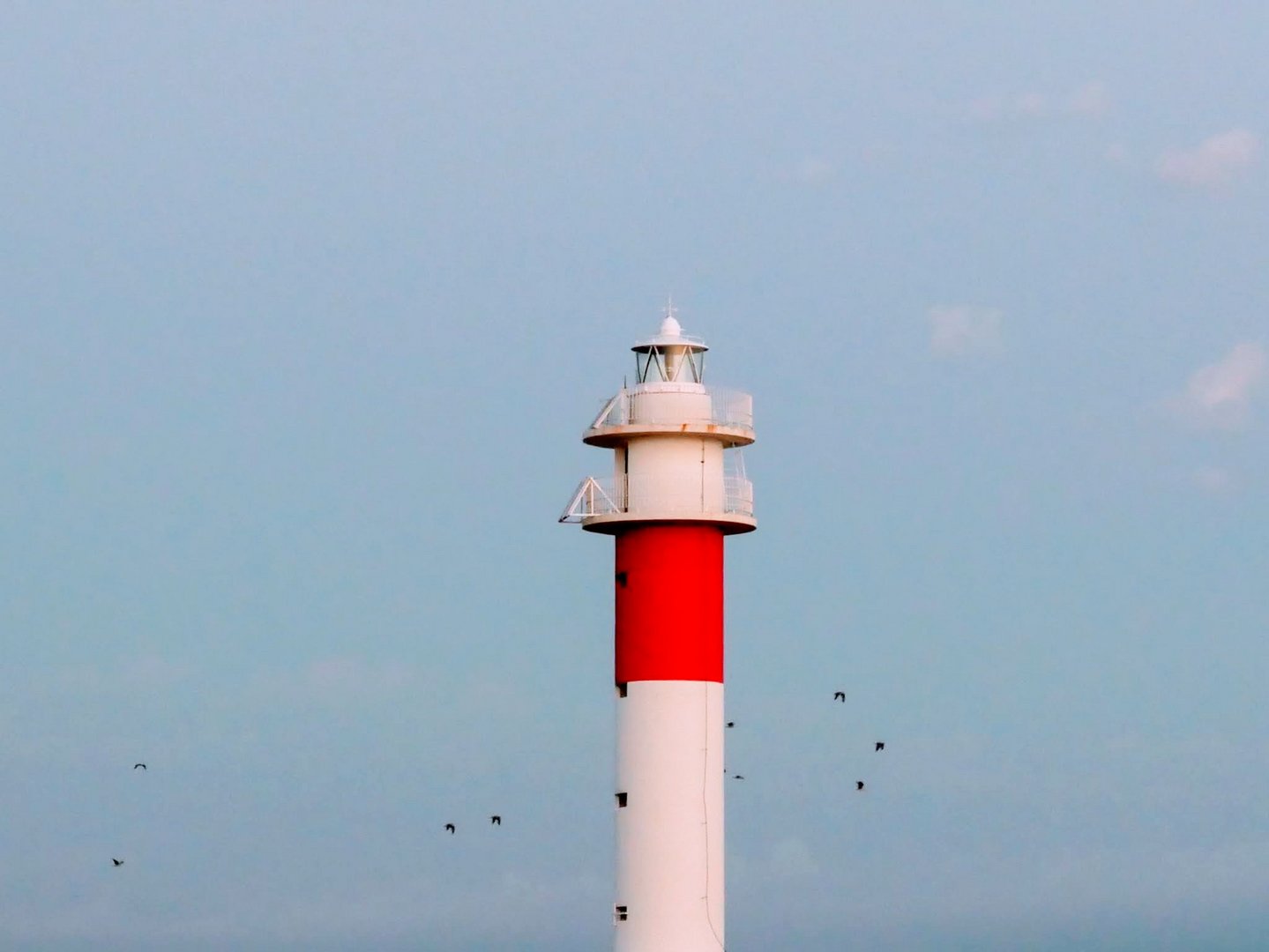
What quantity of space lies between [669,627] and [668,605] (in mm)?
385

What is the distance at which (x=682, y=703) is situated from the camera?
298 ft

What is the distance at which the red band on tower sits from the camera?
299 ft

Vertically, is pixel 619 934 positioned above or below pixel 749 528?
below

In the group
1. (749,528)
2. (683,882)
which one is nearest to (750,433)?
(749,528)

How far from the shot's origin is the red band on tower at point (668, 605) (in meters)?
91.1

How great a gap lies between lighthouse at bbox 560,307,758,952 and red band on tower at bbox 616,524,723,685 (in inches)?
0.9

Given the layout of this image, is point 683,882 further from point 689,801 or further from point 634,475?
point 634,475

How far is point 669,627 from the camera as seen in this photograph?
299 feet

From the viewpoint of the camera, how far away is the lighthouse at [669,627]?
90.6 metres

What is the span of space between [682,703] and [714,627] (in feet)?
5.16

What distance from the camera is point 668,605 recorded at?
3588 inches

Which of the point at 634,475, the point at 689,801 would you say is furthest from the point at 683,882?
the point at 634,475

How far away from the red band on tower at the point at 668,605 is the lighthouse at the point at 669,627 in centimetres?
2

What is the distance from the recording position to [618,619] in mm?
91750
